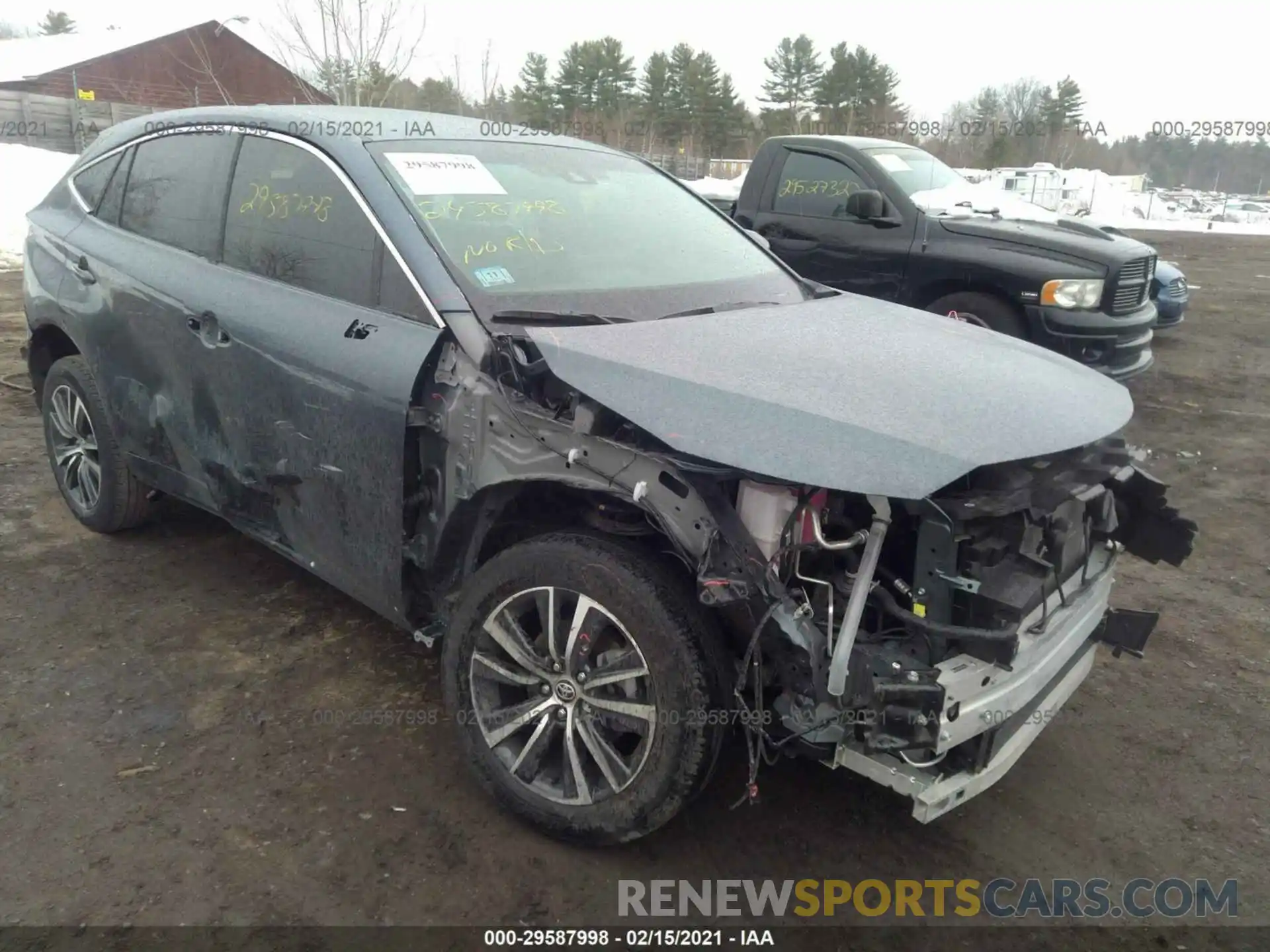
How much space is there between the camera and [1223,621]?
3941 millimetres

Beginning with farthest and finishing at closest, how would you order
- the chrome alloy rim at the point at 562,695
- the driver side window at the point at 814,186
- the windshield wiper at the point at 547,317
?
1. the driver side window at the point at 814,186
2. the windshield wiper at the point at 547,317
3. the chrome alloy rim at the point at 562,695

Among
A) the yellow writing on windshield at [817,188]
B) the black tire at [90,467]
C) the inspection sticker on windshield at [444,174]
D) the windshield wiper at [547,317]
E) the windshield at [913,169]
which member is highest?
the windshield at [913,169]

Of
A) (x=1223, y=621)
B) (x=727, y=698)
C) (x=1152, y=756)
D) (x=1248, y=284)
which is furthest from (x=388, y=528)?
(x=1248, y=284)

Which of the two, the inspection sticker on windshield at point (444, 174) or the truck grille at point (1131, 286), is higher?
the inspection sticker on windshield at point (444, 174)

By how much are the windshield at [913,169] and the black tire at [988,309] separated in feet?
2.98

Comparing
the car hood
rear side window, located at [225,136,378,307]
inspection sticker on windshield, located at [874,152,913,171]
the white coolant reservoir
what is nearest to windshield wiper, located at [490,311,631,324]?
rear side window, located at [225,136,378,307]

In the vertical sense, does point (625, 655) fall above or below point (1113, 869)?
above

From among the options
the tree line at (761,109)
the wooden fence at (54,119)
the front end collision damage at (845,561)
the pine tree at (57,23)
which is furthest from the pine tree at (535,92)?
the pine tree at (57,23)

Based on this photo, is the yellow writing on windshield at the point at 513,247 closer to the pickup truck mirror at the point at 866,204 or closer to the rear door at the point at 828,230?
the pickup truck mirror at the point at 866,204

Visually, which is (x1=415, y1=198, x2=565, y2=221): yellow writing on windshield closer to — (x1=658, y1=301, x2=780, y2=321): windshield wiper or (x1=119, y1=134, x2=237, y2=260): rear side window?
(x1=658, y1=301, x2=780, y2=321): windshield wiper

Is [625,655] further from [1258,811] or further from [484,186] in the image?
[1258,811]

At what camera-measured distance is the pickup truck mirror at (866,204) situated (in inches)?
246

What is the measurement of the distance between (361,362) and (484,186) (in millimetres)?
800

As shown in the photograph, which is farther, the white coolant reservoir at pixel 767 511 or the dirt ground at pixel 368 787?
the dirt ground at pixel 368 787
